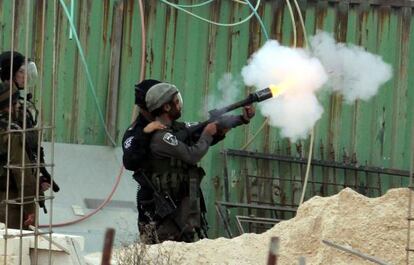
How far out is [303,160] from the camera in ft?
33.1

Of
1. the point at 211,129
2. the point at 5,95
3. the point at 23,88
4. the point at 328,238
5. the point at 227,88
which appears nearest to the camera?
the point at 328,238

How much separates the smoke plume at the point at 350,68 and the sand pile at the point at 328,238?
2714 mm

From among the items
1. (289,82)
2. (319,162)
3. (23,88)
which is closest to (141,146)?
(23,88)

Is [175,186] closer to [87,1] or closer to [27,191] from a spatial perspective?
[27,191]

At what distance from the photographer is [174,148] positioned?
773 centimetres

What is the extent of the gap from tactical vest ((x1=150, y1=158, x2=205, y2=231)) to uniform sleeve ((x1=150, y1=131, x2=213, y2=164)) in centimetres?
11

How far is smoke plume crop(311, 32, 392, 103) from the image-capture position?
9.94 metres

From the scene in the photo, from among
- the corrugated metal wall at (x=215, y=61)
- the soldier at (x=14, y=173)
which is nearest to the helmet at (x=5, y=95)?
the soldier at (x=14, y=173)

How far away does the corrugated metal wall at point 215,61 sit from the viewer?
388 inches

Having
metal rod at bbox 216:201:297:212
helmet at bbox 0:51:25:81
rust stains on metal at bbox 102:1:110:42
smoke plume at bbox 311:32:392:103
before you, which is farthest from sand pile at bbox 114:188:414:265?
rust stains on metal at bbox 102:1:110:42

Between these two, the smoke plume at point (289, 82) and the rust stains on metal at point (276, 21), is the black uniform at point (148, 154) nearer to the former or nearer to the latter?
the smoke plume at point (289, 82)

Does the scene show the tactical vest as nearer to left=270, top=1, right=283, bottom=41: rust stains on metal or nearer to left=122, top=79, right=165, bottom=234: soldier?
left=122, top=79, right=165, bottom=234: soldier

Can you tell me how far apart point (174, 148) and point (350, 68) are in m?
2.74

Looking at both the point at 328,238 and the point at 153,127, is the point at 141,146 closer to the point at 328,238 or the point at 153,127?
the point at 153,127
